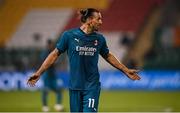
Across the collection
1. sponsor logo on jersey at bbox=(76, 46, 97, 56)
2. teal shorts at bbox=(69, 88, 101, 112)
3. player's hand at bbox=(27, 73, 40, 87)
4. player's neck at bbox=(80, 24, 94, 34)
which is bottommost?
teal shorts at bbox=(69, 88, 101, 112)

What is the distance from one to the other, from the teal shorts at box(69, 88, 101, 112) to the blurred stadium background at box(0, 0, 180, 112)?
11377 millimetres

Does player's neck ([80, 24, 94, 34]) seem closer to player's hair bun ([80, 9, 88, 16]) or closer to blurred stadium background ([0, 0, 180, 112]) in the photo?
player's hair bun ([80, 9, 88, 16])

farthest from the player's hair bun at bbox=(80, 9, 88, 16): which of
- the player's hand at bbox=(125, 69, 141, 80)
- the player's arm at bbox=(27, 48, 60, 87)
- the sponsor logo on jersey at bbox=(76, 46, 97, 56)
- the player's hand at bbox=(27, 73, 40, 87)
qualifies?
the player's hand at bbox=(125, 69, 141, 80)

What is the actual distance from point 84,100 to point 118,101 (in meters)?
12.7

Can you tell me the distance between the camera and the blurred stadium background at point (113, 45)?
26250 millimetres

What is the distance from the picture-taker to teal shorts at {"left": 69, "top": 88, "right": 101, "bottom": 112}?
10359 mm

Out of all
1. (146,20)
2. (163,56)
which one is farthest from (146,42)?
(163,56)

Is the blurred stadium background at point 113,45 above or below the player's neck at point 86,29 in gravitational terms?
above

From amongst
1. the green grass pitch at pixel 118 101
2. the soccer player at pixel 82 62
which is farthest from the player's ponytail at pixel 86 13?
the green grass pitch at pixel 118 101

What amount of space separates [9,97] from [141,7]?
45.3 feet

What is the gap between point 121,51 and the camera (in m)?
34.1

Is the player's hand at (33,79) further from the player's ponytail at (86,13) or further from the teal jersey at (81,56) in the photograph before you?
the player's ponytail at (86,13)

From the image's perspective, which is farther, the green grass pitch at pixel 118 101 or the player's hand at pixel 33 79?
the green grass pitch at pixel 118 101

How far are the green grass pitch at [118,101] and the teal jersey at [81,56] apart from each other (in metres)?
9.16
